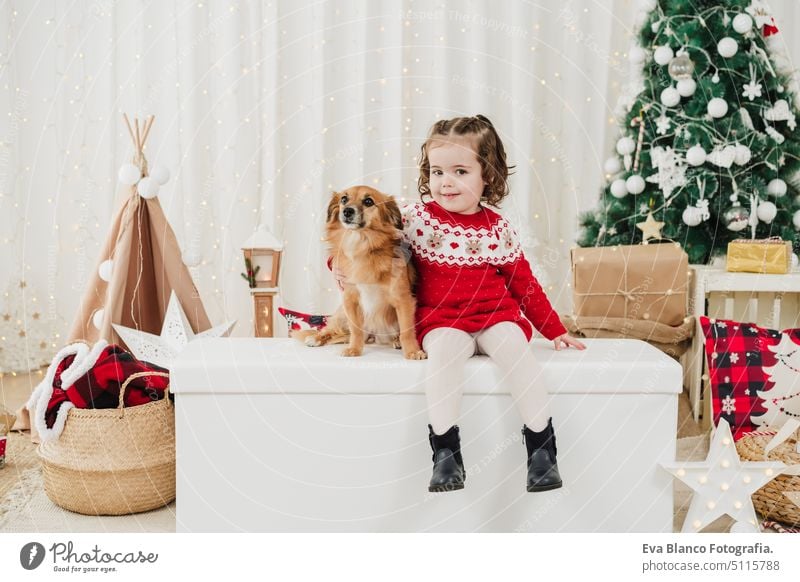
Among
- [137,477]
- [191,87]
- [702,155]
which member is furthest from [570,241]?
[137,477]

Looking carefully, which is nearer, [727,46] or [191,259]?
[191,259]

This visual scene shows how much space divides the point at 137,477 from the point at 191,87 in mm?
2475

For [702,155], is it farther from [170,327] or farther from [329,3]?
[170,327]

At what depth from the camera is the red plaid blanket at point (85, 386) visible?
2.16m

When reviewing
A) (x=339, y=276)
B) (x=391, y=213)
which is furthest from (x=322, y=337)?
(x=391, y=213)

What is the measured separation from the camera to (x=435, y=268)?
6.52 feet

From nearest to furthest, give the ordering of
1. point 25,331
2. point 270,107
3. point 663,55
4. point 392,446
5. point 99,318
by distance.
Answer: point 392,446 → point 99,318 → point 663,55 → point 25,331 → point 270,107

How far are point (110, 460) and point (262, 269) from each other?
3.70ft

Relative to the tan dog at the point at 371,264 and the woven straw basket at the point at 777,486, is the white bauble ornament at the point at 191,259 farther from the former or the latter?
the woven straw basket at the point at 777,486

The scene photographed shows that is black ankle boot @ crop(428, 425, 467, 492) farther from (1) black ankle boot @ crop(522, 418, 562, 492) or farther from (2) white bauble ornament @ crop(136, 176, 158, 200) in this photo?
(2) white bauble ornament @ crop(136, 176, 158, 200)

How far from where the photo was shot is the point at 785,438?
2037 mm

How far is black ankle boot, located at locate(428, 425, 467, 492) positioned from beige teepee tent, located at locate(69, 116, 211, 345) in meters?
1.66

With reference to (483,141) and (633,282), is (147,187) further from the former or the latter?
(633,282)

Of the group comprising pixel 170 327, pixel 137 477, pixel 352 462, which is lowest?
pixel 137 477
